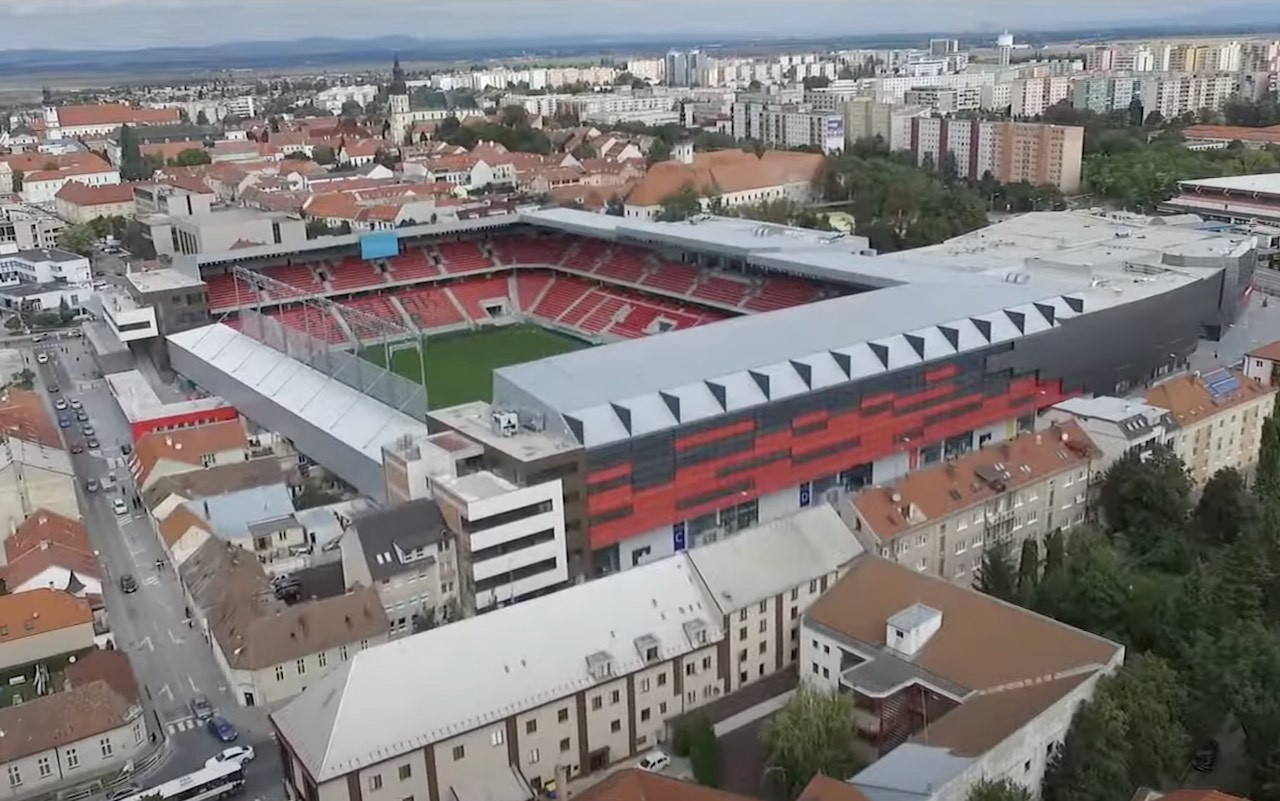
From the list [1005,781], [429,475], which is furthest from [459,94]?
[1005,781]

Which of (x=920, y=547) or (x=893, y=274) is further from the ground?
(x=893, y=274)

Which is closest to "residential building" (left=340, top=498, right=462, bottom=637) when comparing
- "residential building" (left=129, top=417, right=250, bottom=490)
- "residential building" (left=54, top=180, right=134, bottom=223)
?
"residential building" (left=129, top=417, right=250, bottom=490)

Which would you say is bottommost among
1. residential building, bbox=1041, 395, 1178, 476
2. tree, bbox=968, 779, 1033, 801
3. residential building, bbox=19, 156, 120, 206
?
tree, bbox=968, 779, 1033, 801

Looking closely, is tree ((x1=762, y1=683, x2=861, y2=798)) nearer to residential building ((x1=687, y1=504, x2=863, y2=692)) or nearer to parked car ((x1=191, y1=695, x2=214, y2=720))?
residential building ((x1=687, y1=504, x2=863, y2=692))

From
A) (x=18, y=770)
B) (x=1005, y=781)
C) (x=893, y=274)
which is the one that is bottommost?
(x=18, y=770)

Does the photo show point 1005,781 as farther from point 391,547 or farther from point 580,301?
point 580,301

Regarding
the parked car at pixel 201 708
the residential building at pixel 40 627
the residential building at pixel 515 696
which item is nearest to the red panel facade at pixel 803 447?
the residential building at pixel 515 696
